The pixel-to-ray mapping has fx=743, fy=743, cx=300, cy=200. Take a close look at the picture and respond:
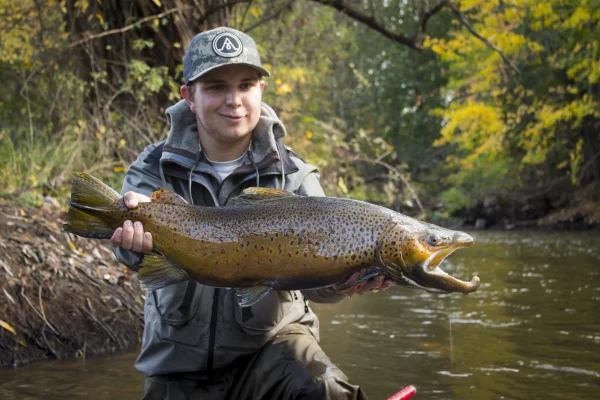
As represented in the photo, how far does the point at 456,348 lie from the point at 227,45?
3.87m

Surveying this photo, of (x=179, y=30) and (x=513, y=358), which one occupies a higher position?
(x=179, y=30)

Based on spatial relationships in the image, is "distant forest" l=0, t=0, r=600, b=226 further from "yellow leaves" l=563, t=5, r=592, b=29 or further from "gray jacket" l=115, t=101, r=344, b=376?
"gray jacket" l=115, t=101, r=344, b=376

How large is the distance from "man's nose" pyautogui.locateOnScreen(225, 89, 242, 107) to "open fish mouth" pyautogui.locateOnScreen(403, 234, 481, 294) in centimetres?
127

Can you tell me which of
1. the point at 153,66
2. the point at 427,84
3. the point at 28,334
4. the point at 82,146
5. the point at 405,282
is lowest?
the point at 28,334

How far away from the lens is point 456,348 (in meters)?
6.42

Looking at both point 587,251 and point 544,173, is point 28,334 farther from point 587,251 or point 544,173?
point 544,173

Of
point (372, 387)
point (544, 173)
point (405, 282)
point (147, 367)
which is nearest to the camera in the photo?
point (405, 282)

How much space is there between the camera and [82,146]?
334 inches

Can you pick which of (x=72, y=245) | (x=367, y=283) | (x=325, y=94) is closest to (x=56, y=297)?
(x=72, y=245)

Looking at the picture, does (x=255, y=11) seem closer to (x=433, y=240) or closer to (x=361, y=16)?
(x=361, y=16)

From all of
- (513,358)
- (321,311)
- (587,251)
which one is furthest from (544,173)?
(513,358)

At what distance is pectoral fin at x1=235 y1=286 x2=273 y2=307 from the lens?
305 cm

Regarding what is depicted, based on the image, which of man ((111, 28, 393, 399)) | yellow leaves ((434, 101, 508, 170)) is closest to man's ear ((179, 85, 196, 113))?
man ((111, 28, 393, 399))

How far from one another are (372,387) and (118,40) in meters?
6.17
